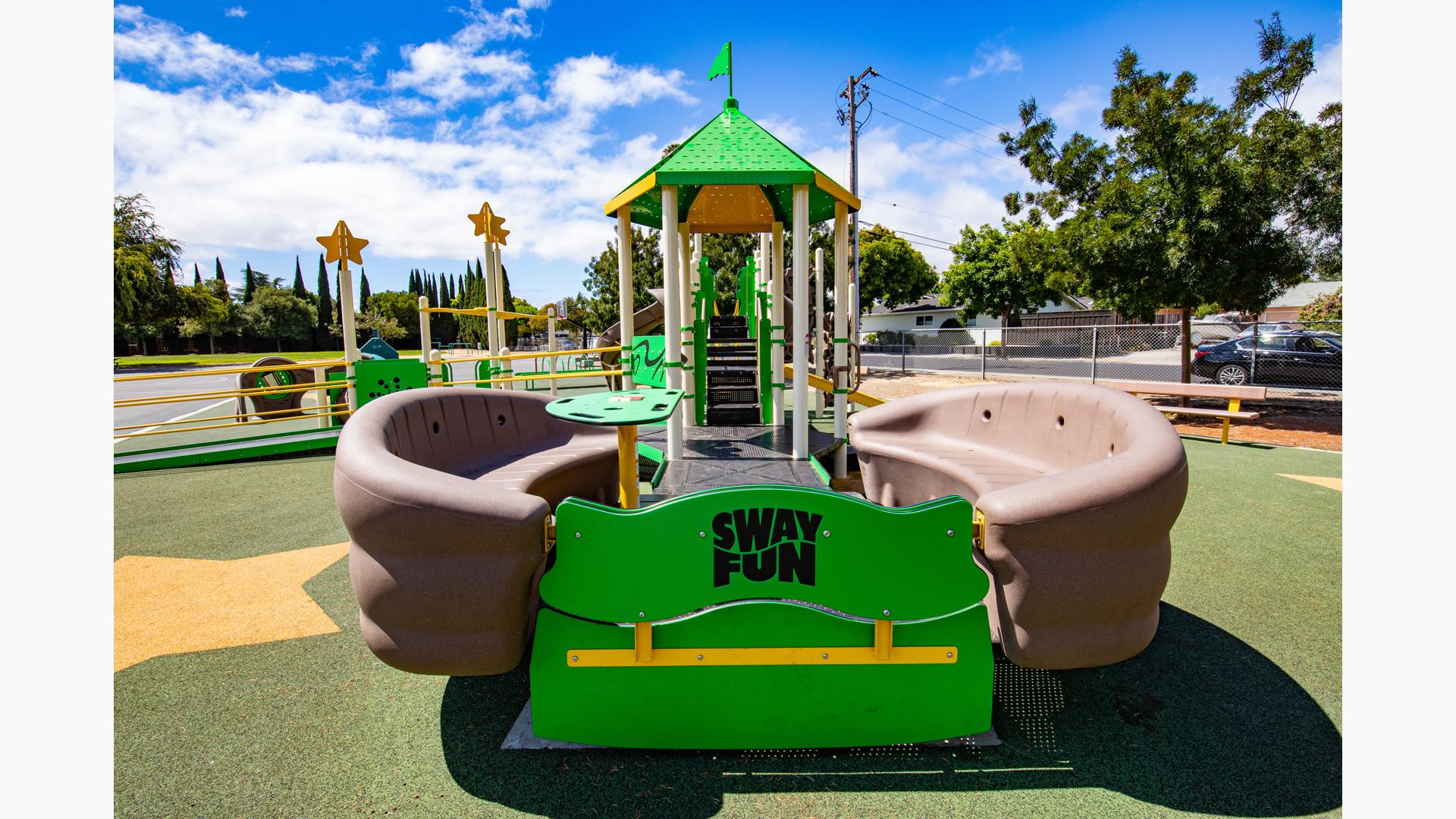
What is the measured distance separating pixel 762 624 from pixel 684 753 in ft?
1.83

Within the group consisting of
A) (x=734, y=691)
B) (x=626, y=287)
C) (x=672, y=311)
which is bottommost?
(x=734, y=691)

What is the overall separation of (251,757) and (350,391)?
7.01 meters

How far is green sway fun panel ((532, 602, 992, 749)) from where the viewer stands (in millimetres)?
2188

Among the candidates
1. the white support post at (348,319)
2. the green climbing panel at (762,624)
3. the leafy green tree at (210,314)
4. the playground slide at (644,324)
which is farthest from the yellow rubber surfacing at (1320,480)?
the leafy green tree at (210,314)

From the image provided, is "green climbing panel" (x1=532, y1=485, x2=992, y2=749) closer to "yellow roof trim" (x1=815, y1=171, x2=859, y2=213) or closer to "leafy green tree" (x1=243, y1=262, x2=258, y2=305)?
"yellow roof trim" (x1=815, y1=171, x2=859, y2=213)

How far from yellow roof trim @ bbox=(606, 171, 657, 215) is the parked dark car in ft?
42.1

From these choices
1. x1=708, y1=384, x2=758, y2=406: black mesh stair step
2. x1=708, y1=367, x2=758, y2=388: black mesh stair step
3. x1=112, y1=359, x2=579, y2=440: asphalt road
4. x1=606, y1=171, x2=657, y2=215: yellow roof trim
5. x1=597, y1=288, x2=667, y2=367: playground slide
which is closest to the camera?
x1=606, y1=171, x2=657, y2=215: yellow roof trim

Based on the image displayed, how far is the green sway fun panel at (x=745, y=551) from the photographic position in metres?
2.08

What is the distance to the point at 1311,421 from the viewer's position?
970 cm

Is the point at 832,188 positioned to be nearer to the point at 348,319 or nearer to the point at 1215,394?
the point at 348,319

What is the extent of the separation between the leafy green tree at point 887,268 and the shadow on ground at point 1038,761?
3481 cm

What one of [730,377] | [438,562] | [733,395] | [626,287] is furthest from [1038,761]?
[730,377]

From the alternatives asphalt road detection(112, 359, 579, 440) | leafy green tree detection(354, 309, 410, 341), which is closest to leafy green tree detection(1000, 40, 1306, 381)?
asphalt road detection(112, 359, 579, 440)

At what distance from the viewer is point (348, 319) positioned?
299 inches
